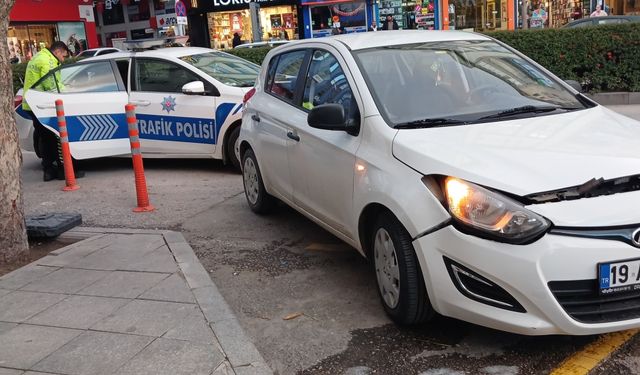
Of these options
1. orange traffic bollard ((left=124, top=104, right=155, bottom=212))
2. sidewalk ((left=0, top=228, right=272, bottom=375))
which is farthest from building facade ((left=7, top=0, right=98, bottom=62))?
sidewalk ((left=0, top=228, right=272, bottom=375))

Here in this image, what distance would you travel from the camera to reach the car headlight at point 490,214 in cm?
288

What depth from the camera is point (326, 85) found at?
4.61 meters

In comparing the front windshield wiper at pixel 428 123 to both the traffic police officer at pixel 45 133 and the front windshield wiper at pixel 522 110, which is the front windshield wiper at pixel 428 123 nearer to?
the front windshield wiper at pixel 522 110

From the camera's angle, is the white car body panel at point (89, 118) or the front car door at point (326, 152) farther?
A: the white car body panel at point (89, 118)

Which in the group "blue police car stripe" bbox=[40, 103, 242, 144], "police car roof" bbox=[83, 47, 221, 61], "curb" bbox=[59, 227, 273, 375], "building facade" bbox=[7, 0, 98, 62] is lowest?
"curb" bbox=[59, 227, 273, 375]

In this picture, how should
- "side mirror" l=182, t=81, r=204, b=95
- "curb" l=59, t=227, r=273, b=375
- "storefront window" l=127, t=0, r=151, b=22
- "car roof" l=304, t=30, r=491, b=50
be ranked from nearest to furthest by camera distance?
1. "curb" l=59, t=227, r=273, b=375
2. "car roof" l=304, t=30, r=491, b=50
3. "side mirror" l=182, t=81, r=204, b=95
4. "storefront window" l=127, t=0, r=151, b=22

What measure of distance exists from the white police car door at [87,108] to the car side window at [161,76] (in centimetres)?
32

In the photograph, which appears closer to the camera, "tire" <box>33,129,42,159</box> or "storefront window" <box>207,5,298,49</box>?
"tire" <box>33,129,42,159</box>

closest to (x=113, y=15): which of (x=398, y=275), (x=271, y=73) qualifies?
(x=271, y=73)

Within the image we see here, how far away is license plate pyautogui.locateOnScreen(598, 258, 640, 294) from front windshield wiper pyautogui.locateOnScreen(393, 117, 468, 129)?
129 centimetres

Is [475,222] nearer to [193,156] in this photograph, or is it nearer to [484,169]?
[484,169]

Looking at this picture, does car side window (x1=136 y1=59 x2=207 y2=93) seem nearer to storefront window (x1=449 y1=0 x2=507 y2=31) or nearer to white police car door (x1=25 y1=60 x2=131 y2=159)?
white police car door (x1=25 y1=60 x2=131 y2=159)

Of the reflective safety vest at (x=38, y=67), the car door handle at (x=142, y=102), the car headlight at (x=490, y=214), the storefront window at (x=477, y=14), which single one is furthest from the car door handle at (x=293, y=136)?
the storefront window at (x=477, y=14)

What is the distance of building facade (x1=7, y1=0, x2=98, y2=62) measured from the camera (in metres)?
27.8
